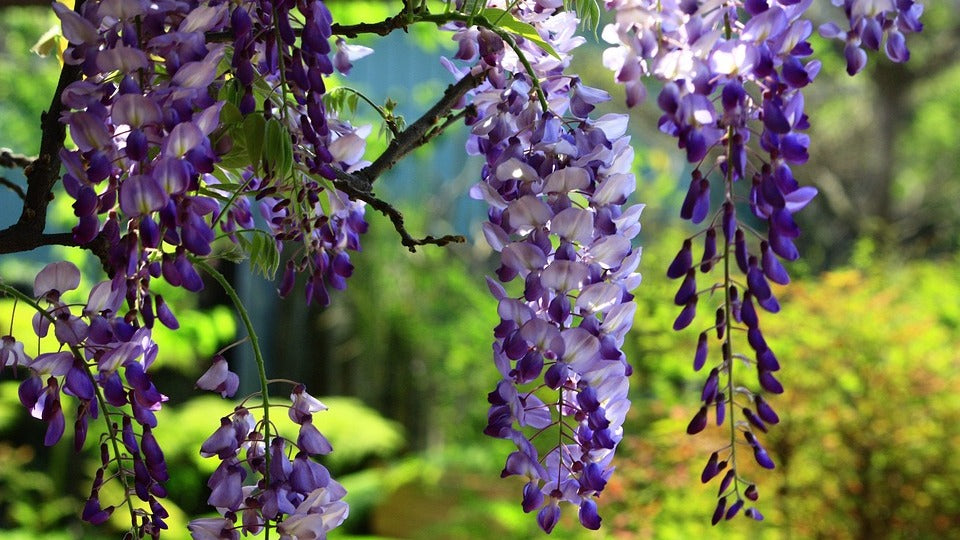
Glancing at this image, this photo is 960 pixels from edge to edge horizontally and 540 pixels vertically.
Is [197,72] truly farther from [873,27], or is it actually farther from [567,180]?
[873,27]

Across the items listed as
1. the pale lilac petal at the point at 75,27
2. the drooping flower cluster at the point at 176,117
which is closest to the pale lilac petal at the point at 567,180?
the drooping flower cluster at the point at 176,117

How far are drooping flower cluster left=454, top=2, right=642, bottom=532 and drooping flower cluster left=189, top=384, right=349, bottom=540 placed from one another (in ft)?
0.28

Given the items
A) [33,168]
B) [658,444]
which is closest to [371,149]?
[658,444]

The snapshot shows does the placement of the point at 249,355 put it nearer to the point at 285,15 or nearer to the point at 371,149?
the point at 371,149

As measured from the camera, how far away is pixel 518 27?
532mm

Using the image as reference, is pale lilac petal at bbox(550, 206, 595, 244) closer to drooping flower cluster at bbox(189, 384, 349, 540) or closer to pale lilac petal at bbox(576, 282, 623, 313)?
pale lilac petal at bbox(576, 282, 623, 313)

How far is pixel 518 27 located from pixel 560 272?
0.42 feet

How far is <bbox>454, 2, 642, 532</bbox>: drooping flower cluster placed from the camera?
489mm

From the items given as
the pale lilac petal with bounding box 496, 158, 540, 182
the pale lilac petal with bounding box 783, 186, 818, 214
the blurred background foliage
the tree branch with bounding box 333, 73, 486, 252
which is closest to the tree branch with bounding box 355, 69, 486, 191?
the tree branch with bounding box 333, 73, 486, 252

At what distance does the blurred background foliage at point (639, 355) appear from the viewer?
2838 mm

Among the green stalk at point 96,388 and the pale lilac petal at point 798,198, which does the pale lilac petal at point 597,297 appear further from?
the green stalk at point 96,388

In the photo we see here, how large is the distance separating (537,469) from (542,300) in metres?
0.08

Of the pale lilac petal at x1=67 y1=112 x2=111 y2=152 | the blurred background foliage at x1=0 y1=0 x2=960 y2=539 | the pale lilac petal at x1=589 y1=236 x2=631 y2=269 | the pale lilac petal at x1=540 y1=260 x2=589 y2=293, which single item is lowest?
the blurred background foliage at x1=0 y1=0 x2=960 y2=539

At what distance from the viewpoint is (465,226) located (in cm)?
573
